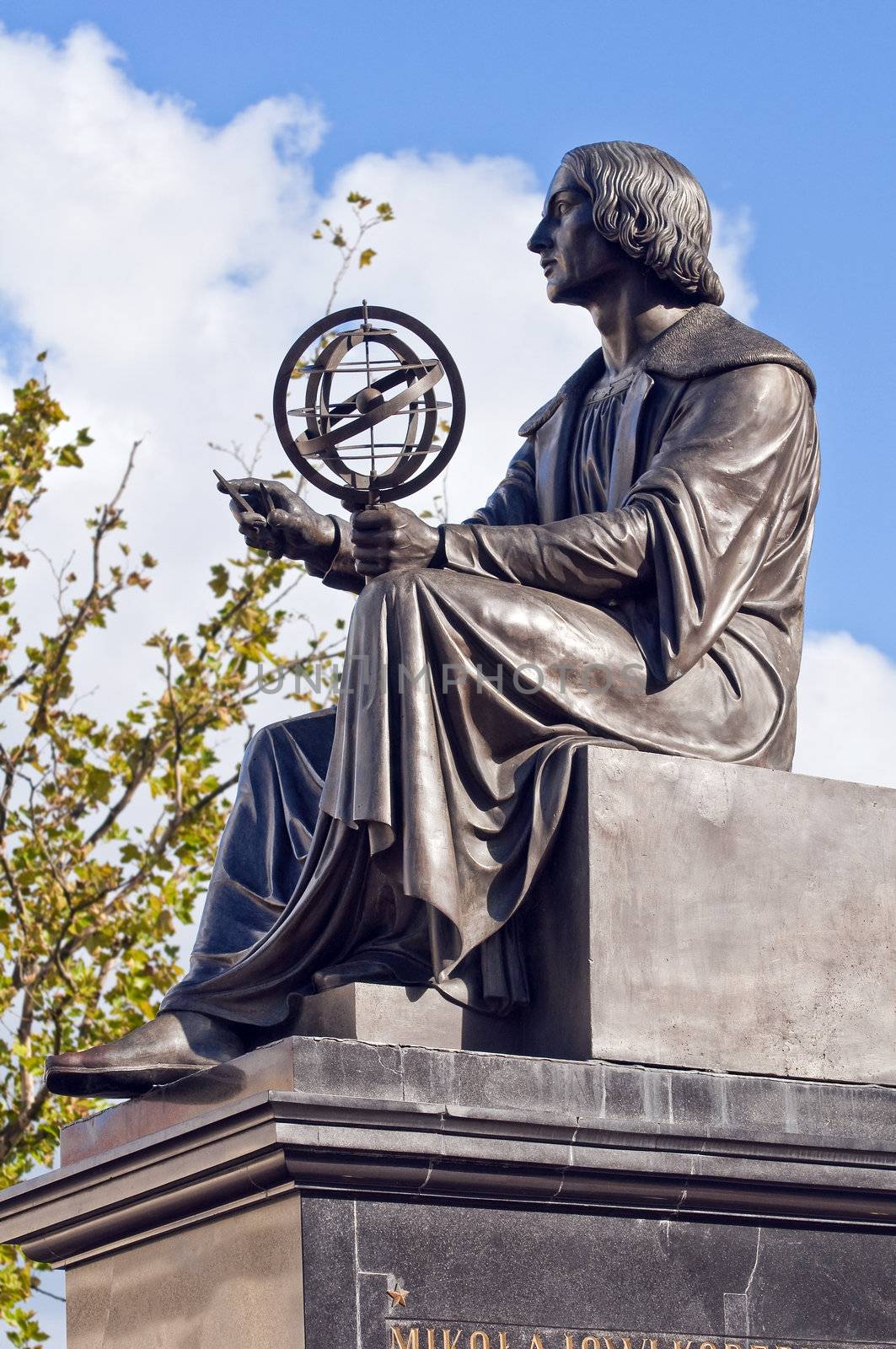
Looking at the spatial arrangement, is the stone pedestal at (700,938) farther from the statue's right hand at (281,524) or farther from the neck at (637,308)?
the neck at (637,308)

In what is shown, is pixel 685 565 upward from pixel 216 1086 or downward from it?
upward

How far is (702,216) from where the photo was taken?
26.4ft

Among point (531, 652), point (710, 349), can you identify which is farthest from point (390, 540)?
point (710, 349)

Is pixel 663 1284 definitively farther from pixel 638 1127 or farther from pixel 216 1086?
pixel 216 1086

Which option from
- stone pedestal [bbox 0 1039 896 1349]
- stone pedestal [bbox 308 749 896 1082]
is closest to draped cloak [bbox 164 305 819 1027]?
stone pedestal [bbox 308 749 896 1082]

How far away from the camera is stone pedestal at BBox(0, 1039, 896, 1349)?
19.9 feet

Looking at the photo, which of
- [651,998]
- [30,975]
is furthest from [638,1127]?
[30,975]

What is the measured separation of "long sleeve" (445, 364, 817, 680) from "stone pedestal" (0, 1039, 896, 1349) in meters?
1.38

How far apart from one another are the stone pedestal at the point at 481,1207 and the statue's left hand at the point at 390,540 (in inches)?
58.1

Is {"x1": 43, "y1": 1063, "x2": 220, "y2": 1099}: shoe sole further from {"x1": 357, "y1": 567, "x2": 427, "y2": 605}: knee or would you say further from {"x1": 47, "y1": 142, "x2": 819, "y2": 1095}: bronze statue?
{"x1": 357, "y1": 567, "x2": 427, "y2": 605}: knee

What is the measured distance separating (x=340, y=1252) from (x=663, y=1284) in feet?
3.02

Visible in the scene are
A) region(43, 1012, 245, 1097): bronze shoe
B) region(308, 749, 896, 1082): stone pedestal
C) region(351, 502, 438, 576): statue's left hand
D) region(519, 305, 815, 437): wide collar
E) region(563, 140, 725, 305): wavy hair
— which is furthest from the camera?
region(563, 140, 725, 305): wavy hair

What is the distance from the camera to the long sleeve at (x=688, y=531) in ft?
23.5

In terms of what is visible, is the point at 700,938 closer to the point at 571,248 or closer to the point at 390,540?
the point at 390,540
